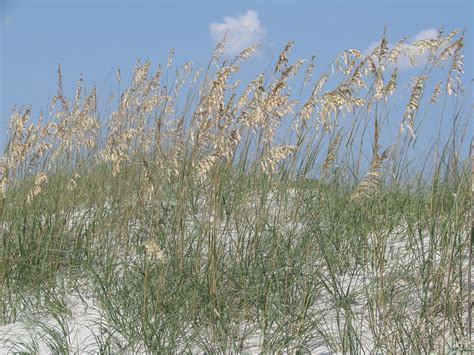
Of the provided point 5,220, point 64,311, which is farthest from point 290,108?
point 5,220

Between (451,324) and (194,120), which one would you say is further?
(194,120)

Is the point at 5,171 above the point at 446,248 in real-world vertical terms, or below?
above

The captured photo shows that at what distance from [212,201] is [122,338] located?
0.85m

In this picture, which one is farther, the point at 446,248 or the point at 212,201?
the point at 212,201

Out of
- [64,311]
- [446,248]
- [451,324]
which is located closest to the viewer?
[451,324]

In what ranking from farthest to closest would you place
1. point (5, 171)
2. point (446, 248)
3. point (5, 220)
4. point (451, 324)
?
point (5, 220), point (5, 171), point (446, 248), point (451, 324)

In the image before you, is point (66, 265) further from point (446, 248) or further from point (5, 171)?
point (446, 248)

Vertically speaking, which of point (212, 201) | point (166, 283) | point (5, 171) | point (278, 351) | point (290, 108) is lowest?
point (278, 351)

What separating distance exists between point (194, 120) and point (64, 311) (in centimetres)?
136

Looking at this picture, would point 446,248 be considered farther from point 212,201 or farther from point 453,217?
point 212,201

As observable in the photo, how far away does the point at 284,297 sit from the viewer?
380 cm

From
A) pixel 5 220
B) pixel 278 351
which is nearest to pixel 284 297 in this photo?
pixel 278 351

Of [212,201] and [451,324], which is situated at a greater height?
[212,201]

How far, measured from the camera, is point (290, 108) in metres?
3.89
